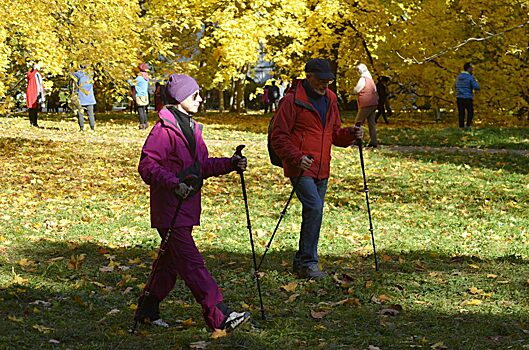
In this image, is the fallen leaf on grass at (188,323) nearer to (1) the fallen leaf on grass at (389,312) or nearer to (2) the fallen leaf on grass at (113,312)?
(2) the fallen leaf on grass at (113,312)

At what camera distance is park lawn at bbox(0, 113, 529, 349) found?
6047 millimetres

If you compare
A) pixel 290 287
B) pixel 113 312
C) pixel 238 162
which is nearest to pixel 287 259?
pixel 290 287

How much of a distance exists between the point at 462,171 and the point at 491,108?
12287mm

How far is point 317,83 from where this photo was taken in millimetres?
7484

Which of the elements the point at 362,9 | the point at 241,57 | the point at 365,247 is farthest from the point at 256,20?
the point at 365,247

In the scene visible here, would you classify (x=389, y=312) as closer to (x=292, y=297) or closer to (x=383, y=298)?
(x=383, y=298)

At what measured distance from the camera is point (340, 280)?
24.8ft

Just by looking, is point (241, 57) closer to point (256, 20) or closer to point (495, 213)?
point (256, 20)

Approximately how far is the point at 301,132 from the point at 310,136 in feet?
0.27

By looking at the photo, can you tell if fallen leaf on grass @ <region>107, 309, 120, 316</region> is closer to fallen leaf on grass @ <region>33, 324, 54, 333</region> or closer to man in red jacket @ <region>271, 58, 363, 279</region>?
fallen leaf on grass @ <region>33, 324, 54, 333</region>

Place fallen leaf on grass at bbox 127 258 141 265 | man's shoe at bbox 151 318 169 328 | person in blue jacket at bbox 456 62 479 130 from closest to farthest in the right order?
man's shoe at bbox 151 318 169 328 → fallen leaf on grass at bbox 127 258 141 265 → person in blue jacket at bbox 456 62 479 130

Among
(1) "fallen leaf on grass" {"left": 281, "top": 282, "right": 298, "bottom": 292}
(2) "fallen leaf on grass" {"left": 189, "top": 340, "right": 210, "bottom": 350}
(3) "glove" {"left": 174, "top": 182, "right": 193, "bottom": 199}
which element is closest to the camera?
(3) "glove" {"left": 174, "top": 182, "right": 193, "bottom": 199}

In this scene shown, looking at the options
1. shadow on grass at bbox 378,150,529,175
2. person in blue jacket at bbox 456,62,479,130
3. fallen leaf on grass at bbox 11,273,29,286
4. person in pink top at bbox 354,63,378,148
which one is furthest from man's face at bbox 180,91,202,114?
person in blue jacket at bbox 456,62,479,130

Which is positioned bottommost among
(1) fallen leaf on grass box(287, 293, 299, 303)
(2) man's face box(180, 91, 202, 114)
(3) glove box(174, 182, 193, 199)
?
(1) fallen leaf on grass box(287, 293, 299, 303)
